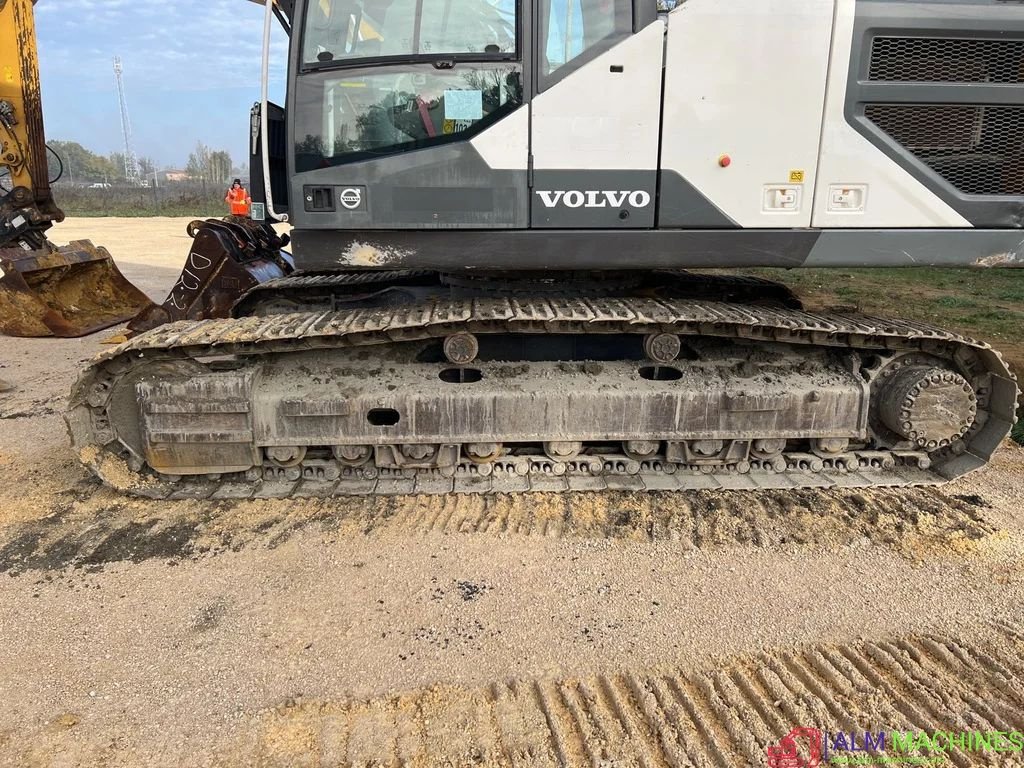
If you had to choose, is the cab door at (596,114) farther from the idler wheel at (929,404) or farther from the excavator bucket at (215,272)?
the excavator bucket at (215,272)

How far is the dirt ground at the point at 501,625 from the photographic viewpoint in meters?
2.45

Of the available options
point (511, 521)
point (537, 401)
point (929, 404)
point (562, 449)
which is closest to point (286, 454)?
point (511, 521)

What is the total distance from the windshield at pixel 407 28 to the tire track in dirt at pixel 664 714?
3.05 m

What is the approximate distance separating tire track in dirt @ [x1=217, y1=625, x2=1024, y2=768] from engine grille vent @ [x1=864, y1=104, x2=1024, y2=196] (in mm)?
2501

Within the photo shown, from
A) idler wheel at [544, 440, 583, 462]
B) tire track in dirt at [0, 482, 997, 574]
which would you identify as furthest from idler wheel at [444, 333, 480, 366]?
tire track in dirt at [0, 482, 997, 574]

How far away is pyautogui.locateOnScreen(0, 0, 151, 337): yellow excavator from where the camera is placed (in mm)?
7801

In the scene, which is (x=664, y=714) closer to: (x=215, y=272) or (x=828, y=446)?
(x=828, y=446)

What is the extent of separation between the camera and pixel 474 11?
3512 mm

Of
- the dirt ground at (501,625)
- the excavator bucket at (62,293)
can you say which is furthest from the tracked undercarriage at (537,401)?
the excavator bucket at (62,293)

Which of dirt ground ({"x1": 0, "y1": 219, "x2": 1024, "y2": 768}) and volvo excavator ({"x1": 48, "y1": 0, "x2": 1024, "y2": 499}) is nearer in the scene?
dirt ground ({"x1": 0, "y1": 219, "x2": 1024, "y2": 768})

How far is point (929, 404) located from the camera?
4.09 metres

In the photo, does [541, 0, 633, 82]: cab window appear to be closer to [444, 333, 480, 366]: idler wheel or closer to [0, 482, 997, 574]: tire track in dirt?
[444, 333, 480, 366]: idler wheel

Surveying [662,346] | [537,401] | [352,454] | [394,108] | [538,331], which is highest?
[394,108]

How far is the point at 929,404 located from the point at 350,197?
140 inches
